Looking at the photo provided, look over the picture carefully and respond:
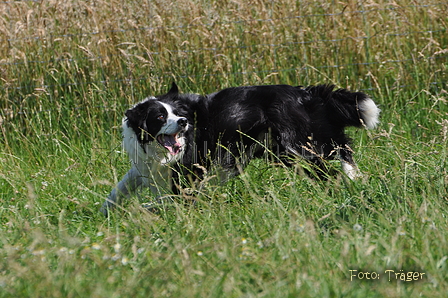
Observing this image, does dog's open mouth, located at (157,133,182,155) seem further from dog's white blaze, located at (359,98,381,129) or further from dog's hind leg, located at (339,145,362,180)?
dog's white blaze, located at (359,98,381,129)

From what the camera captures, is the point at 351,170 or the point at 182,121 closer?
the point at 351,170

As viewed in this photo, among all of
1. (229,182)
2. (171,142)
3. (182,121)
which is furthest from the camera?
(171,142)

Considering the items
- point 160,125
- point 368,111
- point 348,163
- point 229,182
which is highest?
point 160,125

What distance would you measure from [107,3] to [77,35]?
429 millimetres

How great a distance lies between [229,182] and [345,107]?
1021mm

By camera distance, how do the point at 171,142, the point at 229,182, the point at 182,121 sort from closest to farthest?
the point at 229,182, the point at 182,121, the point at 171,142

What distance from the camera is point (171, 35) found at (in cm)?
550

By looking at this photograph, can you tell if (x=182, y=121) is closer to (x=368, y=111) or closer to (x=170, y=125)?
(x=170, y=125)

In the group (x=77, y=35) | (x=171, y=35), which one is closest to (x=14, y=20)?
(x=77, y=35)

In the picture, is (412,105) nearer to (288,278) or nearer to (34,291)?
(288,278)

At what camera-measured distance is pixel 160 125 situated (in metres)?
3.82

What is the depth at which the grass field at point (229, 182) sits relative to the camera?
85.6 inches

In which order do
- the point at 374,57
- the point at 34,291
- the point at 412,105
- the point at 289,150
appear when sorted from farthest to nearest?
the point at 374,57, the point at 412,105, the point at 289,150, the point at 34,291

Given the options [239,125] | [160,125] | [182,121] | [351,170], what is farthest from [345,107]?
[160,125]
